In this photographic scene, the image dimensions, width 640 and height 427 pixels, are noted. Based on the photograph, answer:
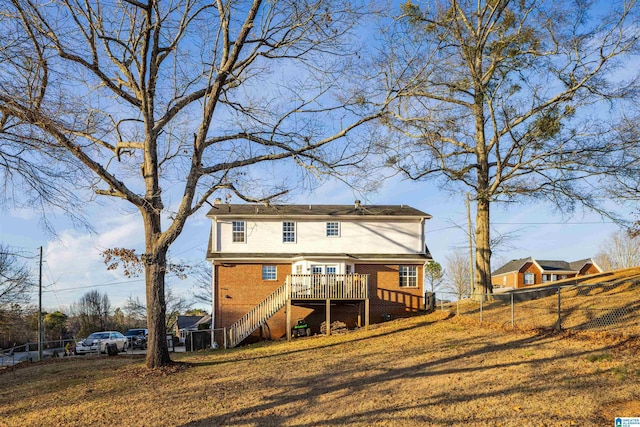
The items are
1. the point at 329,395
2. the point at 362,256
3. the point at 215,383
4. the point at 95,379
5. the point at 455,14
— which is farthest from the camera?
the point at 362,256

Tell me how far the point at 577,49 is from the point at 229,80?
1242 cm

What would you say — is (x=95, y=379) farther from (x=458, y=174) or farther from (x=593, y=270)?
(x=593, y=270)

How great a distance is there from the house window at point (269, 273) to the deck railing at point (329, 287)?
2.72 m

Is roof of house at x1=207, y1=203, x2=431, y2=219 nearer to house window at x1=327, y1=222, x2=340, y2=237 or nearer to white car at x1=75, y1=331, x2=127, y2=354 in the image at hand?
house window at x1=327, y1=222, x2=340, y2=237

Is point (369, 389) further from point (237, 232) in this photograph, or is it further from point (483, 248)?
point (237, 232)

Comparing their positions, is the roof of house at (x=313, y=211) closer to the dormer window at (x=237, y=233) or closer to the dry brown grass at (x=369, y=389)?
the dormer window at (x=237, y=233)

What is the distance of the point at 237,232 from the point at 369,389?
18917 mm

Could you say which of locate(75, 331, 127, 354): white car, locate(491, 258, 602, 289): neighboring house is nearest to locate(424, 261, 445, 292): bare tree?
locate(491, 258, 602, 289): neighboring house

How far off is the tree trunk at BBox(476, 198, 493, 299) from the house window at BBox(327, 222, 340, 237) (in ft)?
27.6

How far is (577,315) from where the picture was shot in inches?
601

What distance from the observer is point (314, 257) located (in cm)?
2642

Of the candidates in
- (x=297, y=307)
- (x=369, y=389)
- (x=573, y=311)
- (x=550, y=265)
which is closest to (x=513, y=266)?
(x=550, y=265)

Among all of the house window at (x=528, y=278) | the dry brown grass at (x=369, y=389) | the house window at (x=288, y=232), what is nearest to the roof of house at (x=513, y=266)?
the house window at (x=528, y=278)

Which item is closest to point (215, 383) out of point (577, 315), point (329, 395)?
point (329, 395)
